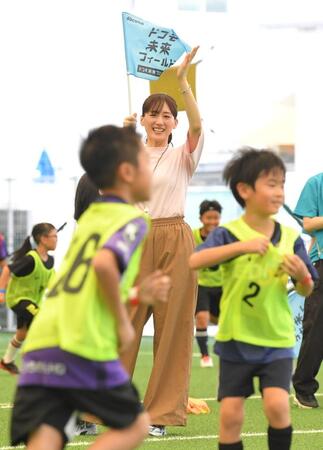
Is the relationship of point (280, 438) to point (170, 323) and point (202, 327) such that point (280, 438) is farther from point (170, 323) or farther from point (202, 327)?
point (202, 327)

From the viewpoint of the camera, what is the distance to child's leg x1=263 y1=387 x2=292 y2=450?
15.3ft

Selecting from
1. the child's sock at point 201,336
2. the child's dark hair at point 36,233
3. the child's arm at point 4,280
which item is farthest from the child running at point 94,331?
the child's arm at point 4,280

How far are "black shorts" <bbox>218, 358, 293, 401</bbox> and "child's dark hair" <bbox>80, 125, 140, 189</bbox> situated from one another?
1190 mm

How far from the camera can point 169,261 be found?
6551 mm

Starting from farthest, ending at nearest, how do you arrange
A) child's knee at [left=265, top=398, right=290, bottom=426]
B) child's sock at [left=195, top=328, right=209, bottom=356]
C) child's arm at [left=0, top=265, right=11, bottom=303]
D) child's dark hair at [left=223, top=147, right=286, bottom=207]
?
1. child's arm at [left=0, top=265, right=11, bottom=303]
2. child's sock at [left=195, top=328, right=209, bottom=356]
3. child's dark hair at [left=223, top=147, right=286, bottom=207]
4. child's knee at [left=265, top=398, right=290, bottom=426]

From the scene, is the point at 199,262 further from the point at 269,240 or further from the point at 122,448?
the point at 122,448

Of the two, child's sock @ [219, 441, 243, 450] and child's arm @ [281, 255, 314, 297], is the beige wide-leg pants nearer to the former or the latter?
child's sock @ [219, 441, 243, 450]

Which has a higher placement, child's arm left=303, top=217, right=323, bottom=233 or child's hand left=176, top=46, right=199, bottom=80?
child's hand left=176, top=46, right=199, bottom=80

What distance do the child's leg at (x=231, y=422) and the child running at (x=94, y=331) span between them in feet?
3.11

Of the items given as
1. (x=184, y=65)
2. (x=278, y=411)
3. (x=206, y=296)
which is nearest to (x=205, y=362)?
(x=206, y=296)

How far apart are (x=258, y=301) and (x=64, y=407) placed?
1.15 m

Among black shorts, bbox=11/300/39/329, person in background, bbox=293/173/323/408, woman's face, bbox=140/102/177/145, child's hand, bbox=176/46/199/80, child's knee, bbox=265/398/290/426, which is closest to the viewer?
child's knee, bbox=265/398/290/426

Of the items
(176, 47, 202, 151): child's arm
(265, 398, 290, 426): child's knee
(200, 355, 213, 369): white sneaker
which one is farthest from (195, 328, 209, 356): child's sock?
(265, 398, 290, 426): child's knee

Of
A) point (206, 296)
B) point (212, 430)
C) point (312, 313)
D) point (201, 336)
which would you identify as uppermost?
point (312, 313)
